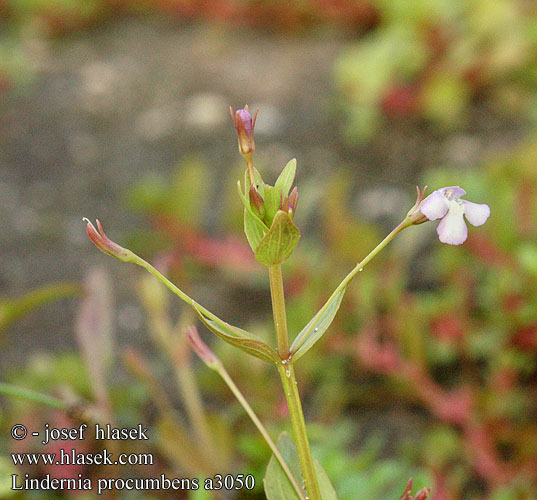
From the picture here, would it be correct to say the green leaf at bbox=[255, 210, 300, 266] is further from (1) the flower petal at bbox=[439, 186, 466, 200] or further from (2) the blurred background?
(2) the blurred background

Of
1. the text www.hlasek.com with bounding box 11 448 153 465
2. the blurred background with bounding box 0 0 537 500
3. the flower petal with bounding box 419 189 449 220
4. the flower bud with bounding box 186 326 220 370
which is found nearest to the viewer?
the flower petal with bounding box 419 189 449 220

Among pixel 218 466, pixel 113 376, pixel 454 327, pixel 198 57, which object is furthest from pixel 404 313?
pixel 198 57

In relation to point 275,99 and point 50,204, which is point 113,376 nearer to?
point 50,204

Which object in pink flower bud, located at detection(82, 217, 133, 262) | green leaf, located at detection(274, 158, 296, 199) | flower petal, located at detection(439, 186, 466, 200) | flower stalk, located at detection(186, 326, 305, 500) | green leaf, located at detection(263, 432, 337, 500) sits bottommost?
green leaf, located at detection(263, 432, 337, 500)

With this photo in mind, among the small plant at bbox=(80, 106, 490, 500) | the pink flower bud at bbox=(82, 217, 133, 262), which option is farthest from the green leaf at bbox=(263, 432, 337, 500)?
the pink flower bud at bbox=(82, 217, 133, 262)

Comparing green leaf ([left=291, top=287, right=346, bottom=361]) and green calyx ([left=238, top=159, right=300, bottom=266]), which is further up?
green calyx ([left=238, top=159, right=300, bottom=266])

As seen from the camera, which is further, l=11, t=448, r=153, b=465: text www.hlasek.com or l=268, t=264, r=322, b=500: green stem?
l=11, t=448, r=153, b=465: text www.hlasek.com

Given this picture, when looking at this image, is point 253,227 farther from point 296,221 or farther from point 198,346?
point 296,221

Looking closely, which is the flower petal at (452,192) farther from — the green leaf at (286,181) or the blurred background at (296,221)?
the blurred background at (296,221)
